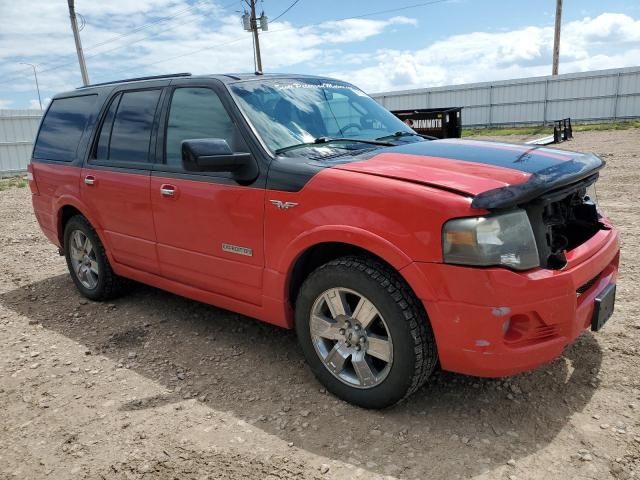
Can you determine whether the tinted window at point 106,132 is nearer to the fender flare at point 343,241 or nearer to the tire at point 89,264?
the tire at point 89,264

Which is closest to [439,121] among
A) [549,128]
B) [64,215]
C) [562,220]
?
[64,215]

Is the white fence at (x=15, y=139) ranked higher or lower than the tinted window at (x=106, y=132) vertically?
lower

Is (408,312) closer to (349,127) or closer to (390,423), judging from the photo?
(390,423)

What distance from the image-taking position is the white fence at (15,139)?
57.5 feet

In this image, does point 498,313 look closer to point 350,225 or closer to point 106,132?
point 350,225

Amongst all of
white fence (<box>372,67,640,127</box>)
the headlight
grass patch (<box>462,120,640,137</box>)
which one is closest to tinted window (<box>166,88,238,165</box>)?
the headlight

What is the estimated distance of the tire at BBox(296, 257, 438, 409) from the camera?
2.60 meters

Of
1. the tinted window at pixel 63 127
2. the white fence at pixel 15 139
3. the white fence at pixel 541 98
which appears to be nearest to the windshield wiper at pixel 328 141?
the tinted window at pixel 63 127

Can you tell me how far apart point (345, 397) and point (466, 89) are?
2762 centimetres

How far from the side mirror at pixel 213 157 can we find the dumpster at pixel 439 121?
845 centimetres

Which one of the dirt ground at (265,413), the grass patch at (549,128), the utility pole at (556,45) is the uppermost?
the utility pole at (556,45)

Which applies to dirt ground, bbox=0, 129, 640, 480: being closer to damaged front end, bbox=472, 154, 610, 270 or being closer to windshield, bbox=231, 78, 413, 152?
damaged front end, bbox=472, 154, 610, 270

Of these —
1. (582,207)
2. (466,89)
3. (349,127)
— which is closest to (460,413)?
(582,207)

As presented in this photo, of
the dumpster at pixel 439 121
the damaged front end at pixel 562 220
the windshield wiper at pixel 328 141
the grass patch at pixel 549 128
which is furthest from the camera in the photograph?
the grass patch at pixel 549 128
